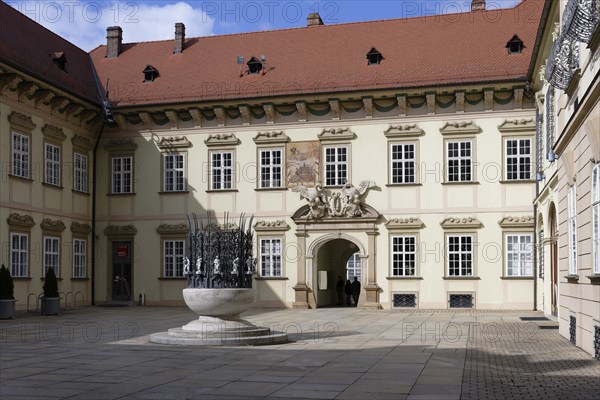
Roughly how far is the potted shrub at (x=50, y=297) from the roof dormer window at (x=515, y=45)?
61.2 ft

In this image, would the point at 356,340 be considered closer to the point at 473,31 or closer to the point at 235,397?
the point at 235,397

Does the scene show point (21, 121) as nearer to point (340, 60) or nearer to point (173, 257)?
point (173, 257)

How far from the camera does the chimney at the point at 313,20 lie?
126 feet

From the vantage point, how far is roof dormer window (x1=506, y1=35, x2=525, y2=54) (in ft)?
103

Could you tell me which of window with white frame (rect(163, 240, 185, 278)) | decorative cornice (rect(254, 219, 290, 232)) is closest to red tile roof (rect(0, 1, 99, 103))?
window with white frame (rect(163, 240, 185, 278))

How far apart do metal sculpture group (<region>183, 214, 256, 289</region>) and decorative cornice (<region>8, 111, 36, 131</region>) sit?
13370mm

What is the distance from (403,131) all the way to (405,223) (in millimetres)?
3469

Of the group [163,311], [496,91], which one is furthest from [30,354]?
[496,91]

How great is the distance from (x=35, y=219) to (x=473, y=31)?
60.7 ft

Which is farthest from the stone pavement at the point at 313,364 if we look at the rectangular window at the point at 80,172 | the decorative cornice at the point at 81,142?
the decorative cornice at the point at 81,142

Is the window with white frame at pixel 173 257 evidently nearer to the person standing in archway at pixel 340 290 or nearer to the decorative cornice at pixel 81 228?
the decorative cornice at pixel 81 228

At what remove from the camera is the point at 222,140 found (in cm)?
3303

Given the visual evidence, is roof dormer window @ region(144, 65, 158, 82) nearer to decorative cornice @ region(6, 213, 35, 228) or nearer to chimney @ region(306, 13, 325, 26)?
chimney @ region(306, 13, 325, 26)

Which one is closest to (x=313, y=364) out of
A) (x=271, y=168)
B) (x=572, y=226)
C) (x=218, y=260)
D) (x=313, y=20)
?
(x=218, y=260)
